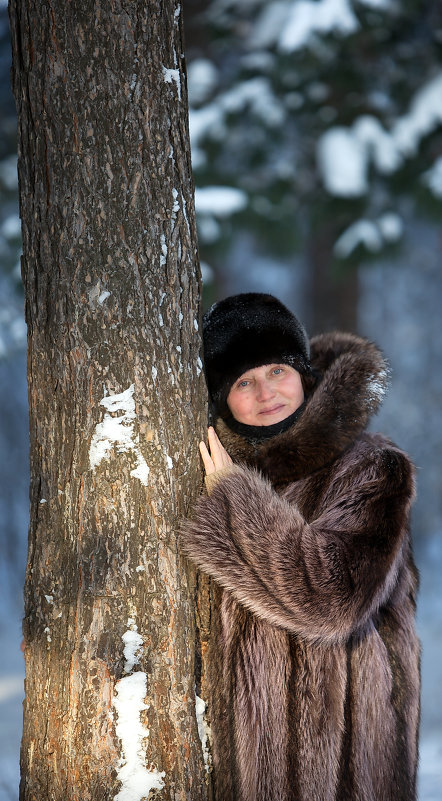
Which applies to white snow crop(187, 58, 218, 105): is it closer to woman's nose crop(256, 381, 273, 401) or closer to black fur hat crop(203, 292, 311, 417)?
black fur hat crop(203, 292, 311, 417)

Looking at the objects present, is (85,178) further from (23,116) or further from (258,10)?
(258,10)

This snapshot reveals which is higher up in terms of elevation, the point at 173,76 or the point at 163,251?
the point at 173,76

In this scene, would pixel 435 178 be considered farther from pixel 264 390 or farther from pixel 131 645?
pixel 131 645

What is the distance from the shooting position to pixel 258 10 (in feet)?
22.6

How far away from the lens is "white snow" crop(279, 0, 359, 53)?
6.11 metres

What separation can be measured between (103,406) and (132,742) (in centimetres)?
91

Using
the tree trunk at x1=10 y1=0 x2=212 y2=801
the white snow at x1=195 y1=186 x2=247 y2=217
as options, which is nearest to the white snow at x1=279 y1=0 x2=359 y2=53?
the white snow at x1=195 y1=186 x2=247 y2=217

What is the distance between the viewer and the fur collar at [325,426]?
229 centimetres

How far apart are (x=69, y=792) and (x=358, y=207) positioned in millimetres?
6199

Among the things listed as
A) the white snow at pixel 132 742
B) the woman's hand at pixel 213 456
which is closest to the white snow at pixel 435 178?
the woman's hand at pixel 213 456

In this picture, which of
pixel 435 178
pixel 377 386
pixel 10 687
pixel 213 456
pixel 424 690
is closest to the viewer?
pixel 213 456

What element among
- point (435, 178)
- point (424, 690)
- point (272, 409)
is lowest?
point (424, 690)

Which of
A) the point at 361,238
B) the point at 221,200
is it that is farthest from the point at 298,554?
the point at 361,238

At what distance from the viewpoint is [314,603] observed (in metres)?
1.97
